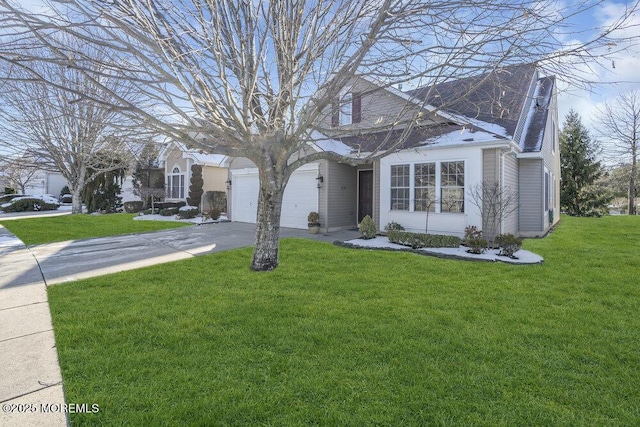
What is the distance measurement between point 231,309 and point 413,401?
2.73 metres

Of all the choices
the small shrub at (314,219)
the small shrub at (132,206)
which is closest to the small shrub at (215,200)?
the small shrub at (132,206)

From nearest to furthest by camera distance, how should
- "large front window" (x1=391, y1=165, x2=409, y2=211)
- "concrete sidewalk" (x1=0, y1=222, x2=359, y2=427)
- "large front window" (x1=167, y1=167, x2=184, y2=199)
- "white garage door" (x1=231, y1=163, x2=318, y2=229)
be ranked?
1. "concrete sidewalk" (x1=0, y1=222, x2=359, y2=427)
2. "large front window" (x1=391, y1=165, x2=409, y2=211)
3. "white garage door" (x1=231, y1=163, x2=318, y2=229)
4. "large front window" (x1=167, y1=167, x2=184, y2=199)

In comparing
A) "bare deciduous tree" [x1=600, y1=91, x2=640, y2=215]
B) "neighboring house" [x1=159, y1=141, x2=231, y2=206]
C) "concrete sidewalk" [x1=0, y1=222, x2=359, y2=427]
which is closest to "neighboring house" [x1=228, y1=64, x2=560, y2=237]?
"concrete sidewalk" [x1=0, y1=222, x2=359, y2=427]

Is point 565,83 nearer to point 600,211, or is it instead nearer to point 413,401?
point 413,401

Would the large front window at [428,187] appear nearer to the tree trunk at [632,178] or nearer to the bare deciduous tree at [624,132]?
the bare deciduous tree at [624,132]

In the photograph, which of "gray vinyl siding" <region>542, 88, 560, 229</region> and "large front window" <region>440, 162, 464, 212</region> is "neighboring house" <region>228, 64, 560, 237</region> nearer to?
"large front window" <region>440, 162, 464, 212</region>

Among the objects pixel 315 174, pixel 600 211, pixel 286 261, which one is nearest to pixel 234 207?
pixel 315 174

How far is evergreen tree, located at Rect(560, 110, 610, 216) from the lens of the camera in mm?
22219

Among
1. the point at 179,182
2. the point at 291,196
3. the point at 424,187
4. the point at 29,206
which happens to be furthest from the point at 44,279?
the point at 29,206

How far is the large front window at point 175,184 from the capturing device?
22656mm

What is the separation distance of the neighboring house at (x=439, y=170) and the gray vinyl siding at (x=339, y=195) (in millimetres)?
38

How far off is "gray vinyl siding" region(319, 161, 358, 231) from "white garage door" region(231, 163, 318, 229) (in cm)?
61

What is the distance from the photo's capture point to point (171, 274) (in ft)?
20.8

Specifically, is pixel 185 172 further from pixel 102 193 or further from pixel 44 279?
pixel 44 279
